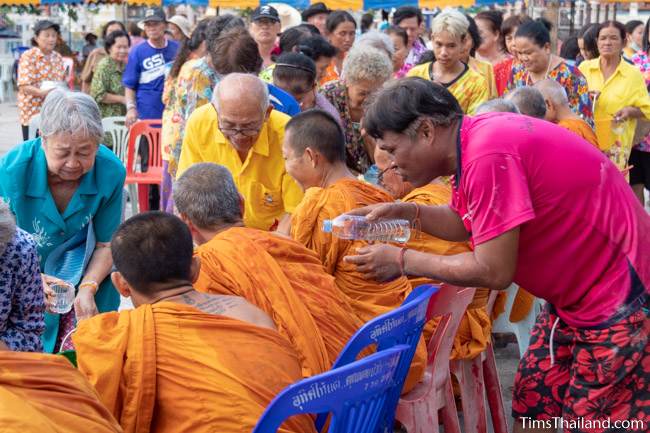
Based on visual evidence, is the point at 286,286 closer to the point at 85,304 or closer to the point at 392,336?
the point at 392,336

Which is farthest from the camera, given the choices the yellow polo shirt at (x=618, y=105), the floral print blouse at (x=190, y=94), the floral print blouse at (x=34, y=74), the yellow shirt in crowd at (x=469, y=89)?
the floral print blouse at (x=34, y=74)

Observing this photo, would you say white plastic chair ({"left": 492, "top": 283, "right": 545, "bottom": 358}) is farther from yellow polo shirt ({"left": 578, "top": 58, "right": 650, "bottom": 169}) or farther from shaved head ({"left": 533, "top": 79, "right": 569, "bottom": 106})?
yellow polo shirt ({"left": 578, "top": 58, "right": 650, "bottom": 169})

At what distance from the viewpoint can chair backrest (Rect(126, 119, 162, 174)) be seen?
789cm

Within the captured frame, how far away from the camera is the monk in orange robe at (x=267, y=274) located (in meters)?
2.83

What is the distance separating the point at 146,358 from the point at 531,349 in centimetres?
119

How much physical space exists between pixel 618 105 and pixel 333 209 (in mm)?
4718

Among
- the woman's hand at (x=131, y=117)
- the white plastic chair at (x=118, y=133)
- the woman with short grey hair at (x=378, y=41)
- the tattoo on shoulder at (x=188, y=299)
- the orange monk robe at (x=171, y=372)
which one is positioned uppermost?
the woman with short grey hair at (x=378, y=41)

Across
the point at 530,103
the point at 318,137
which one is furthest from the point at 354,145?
the point at 318,137

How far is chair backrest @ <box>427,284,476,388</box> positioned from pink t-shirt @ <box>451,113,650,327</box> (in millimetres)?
715

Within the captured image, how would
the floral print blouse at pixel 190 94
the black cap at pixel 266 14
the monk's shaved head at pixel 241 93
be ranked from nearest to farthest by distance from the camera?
1. the monk's shaved head at pixel 241 93
2. the floral print blouse at pixel 190 94
3. the black cap at pixel 266 14

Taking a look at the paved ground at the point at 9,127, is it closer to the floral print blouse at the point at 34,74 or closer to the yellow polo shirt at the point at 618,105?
the floral print blouse at the point at 34,74

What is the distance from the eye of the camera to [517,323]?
15.5 feet

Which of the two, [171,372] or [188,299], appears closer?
[171,372]

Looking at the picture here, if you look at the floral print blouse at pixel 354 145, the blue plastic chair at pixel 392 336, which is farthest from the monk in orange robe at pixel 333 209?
the floral print blouse at pixel 354 145
